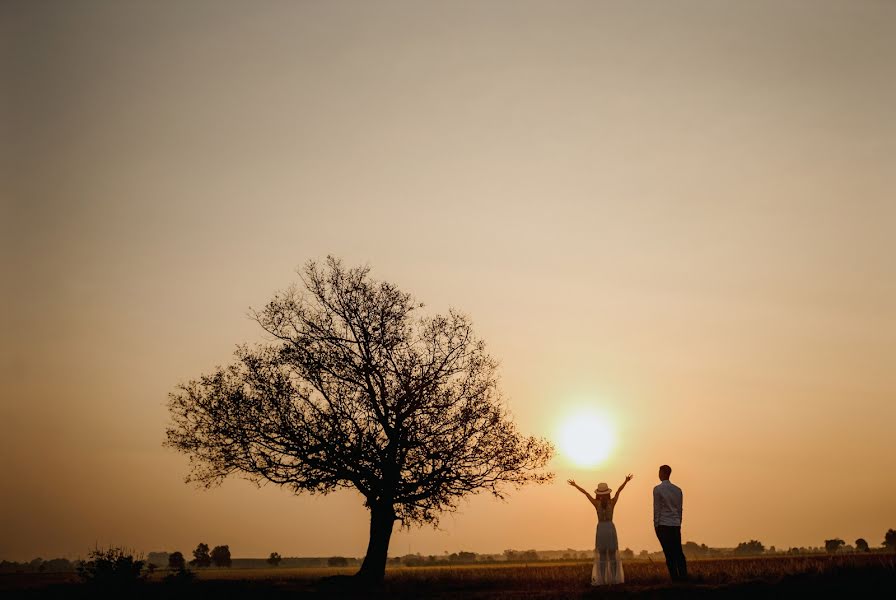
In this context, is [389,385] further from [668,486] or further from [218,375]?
[668,486]

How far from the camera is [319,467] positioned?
3152 centimetres

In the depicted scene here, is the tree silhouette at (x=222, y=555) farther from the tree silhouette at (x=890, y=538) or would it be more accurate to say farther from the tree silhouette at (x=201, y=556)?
the tree silhouette at (x=890, y=538)

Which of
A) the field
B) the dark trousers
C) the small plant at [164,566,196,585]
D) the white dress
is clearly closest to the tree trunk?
the field

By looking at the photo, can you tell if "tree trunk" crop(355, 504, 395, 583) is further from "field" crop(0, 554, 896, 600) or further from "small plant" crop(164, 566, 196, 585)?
"small plant" crop(164, 566, 196, 585)

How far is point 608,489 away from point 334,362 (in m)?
14.4

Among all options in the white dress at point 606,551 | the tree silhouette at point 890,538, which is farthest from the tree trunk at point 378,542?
the tree silhouette at point 890,538

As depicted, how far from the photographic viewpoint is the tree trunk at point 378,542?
3053cm

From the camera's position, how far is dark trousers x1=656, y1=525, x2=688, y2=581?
2034 centimetres

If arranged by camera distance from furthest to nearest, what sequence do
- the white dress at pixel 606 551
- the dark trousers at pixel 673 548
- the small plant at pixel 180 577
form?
the small plant at pixel 180 577 < the white dress at pixel 606 551 < the dark trousers at pixel 673 548

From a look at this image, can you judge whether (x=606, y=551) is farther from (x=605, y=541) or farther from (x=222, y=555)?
(x=222, y=555)

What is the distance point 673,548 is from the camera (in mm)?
20422

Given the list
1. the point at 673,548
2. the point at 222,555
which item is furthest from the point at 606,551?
the point at 222,555

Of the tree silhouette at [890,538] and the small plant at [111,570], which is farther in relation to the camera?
the tree silhouette at [890,538]

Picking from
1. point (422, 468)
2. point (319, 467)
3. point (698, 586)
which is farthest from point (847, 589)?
point (319, 467)
